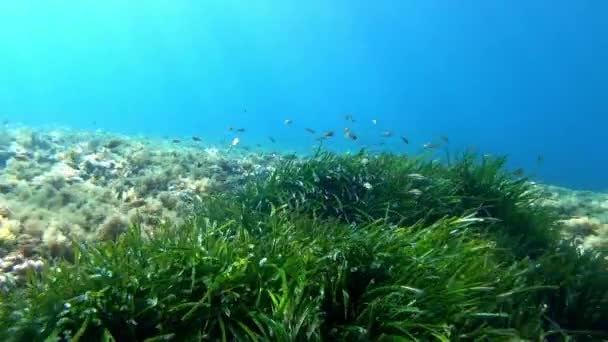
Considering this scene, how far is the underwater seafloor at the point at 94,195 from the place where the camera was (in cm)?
555

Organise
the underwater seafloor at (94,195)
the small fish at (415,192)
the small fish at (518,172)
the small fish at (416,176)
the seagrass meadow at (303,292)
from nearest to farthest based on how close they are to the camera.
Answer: the seagrass meadow at (303,292) < the underwater seafloor at (94,195) < the small fish at (415,192) < the small fish at (416,176) < the small fish at (518,172)

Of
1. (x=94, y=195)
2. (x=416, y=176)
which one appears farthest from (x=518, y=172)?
(x=94, y=195)

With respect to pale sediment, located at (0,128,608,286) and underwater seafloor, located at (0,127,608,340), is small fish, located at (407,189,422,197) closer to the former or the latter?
underwater seafloor, located at (0,127,608,340)

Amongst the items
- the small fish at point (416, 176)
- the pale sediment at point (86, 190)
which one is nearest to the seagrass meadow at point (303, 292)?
the pale sediment at point (86, 190)

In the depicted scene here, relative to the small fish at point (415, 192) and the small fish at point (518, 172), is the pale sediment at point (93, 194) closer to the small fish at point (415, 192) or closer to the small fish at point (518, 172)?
the small fish at point (518, 172)

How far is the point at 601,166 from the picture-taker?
69.8 meters

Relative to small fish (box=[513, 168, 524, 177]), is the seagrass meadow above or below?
below

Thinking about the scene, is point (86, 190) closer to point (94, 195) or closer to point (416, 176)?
point (94, 195)

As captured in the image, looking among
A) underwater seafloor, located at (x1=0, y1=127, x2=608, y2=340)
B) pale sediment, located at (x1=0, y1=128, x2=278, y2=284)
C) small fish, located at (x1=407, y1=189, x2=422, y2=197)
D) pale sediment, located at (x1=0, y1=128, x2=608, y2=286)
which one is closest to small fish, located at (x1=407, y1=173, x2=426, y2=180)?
small fish, located at (x1=407, y1=189, x2=422, y2=197)

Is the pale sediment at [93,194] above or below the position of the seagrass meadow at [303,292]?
above

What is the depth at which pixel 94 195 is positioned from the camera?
7.64 m

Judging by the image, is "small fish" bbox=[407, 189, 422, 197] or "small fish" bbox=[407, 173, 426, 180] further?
"small fish" bbox=[407, 173, 426, 180]

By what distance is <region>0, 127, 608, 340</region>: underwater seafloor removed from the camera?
5.55m

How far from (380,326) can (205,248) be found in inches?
64.4
